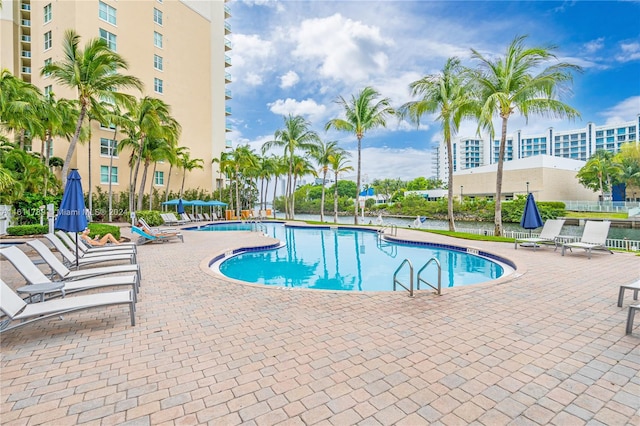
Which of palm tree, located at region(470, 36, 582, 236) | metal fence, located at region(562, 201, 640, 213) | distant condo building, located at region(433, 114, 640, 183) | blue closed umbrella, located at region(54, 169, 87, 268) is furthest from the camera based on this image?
distant condo building, located at region(433, 114, 640, 183)

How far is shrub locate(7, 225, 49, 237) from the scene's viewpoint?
1166cm

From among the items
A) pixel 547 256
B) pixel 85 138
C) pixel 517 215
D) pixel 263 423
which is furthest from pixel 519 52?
pixel 517 215

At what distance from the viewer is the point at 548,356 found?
324 cm

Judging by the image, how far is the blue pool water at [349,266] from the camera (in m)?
8.05

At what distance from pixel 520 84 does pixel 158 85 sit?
95.2 feet

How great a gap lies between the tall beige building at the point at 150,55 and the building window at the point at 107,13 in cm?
7

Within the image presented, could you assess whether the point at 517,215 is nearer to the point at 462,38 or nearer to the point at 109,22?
the point at 462,38

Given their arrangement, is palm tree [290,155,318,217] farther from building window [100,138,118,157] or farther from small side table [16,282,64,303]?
small side table [16,282,64,303]

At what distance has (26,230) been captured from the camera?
11.8m

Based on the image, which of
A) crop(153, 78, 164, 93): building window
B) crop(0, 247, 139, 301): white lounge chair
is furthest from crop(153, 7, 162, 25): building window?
crop(0, 247, 139, 301): white lounge chair

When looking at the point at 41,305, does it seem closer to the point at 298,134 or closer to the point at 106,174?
the point at 298,134

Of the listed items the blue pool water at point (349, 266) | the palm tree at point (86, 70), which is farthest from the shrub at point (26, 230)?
the blue pool water at point (349, 266)

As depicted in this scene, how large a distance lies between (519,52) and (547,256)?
8.99m

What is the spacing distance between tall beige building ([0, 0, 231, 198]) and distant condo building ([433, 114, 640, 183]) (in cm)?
7245
